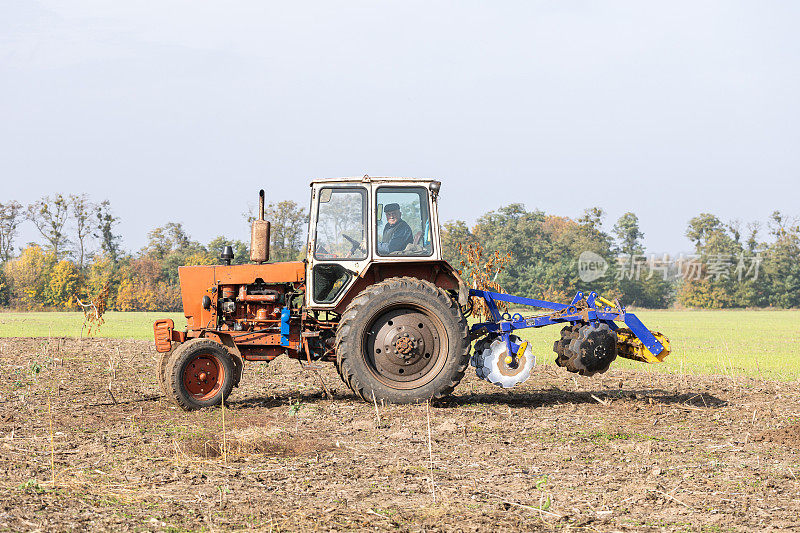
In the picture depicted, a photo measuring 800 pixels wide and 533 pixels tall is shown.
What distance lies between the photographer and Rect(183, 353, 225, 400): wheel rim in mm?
8781

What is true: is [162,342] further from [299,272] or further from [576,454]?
[576,454]

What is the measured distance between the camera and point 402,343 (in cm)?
877

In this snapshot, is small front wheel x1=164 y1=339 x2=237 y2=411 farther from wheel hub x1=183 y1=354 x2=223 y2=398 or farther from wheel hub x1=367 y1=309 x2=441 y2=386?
wheel hub x1=367 y1=309 x2=441 y2=386

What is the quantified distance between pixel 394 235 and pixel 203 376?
2703mm

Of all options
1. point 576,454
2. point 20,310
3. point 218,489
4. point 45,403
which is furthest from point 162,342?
point 20,310

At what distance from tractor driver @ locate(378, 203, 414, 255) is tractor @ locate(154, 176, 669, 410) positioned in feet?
0.04

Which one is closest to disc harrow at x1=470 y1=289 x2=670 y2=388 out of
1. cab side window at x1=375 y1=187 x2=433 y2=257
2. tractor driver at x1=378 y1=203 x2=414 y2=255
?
cab side window at x1=375 y1=187 x2=433 y2=257

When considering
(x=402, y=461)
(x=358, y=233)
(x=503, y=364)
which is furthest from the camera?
(x=503, y=364)

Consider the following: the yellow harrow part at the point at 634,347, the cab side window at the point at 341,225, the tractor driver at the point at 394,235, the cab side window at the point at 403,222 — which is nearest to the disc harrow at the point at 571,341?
the yellow harrow part at the point at 634,347

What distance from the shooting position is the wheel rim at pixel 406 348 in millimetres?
8812

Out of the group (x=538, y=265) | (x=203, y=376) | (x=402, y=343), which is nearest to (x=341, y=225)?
(x=402, y=343)

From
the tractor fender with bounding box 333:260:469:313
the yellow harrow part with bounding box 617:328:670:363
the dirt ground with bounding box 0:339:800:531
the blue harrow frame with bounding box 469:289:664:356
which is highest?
the tractor fender with bounding box 333:260:469:313

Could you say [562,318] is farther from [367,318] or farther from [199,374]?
[199,374]

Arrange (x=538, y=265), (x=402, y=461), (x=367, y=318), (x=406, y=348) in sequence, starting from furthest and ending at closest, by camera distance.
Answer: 1. (x=538, y=265)
2. (x=406, y=348)
3. (x=367, y=318)
4. (x=402, y=461)
